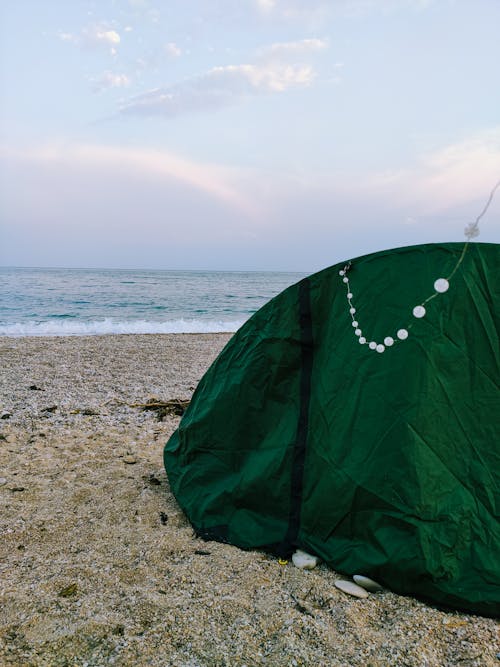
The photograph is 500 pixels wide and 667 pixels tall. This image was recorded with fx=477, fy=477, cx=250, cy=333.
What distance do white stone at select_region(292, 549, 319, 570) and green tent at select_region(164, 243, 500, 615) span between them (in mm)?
44

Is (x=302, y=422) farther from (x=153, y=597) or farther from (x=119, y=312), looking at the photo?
→ (x=119, y=312)

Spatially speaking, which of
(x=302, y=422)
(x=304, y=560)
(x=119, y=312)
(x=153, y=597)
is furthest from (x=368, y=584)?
(x=119, y=312)

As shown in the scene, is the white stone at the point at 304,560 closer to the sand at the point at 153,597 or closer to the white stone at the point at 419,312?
the sand at the point at 153,597

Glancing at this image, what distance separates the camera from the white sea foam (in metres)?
15.9

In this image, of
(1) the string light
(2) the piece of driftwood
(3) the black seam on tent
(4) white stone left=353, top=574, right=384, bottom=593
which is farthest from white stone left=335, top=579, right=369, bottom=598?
(2) the piece of driftwood

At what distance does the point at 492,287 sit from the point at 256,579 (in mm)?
1990

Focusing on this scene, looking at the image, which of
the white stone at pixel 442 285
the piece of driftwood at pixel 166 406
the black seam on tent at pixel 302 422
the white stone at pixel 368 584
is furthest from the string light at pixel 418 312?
the piece of driftwood at pixel 166 406

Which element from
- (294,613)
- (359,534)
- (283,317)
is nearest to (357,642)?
(294,613)

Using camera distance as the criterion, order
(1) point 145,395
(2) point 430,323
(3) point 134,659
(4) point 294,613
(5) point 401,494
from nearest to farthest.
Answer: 1. (3) point 134,659
2. (4) point 294,613
3. (5) point 401,494
4. (2) point 430,323
5. (1) point 145,395

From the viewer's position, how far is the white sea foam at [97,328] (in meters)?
15.9

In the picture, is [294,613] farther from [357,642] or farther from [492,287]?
[492,287]

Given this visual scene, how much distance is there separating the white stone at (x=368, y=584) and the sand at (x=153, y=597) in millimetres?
66

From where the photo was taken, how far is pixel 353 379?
270cm

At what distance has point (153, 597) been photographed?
2.32 meters
